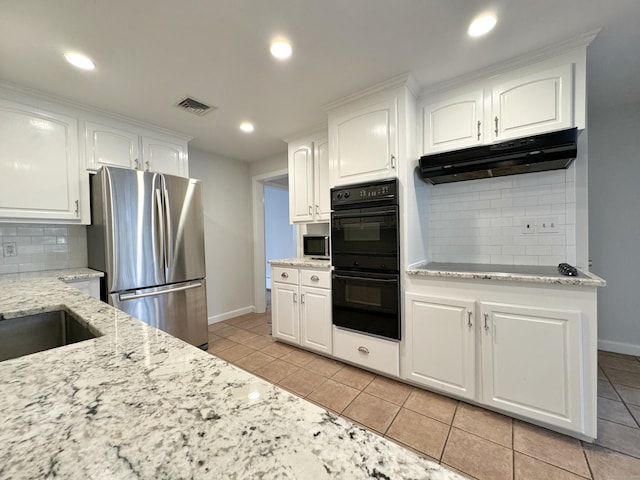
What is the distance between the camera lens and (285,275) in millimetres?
2840

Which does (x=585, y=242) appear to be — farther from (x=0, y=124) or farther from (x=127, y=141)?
(x=0, y=124)

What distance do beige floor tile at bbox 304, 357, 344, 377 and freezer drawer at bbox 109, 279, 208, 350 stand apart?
1180 mm

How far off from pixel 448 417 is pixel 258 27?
2.67 meters

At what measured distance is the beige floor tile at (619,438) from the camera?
1.46m

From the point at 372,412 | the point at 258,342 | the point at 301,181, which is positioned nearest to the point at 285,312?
the point at 258,342

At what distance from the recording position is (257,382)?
55cm

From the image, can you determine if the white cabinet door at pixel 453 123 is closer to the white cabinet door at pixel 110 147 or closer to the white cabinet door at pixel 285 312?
the white cabinet door at pixel 285 312

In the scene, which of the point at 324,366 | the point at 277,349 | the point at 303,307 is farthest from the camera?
the point at 277,349

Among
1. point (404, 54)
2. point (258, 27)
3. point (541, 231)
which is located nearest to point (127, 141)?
point (258, 27)

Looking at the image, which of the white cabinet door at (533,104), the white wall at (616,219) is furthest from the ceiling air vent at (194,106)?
the white wall at (616,219)

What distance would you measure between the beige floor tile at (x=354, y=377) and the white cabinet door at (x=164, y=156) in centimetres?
267

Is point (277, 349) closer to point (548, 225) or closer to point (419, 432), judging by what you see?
point (419, 432)

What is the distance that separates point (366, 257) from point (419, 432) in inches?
47.4

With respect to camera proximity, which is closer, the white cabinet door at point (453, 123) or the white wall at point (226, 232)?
the white cabinet door at point (453, 123)
